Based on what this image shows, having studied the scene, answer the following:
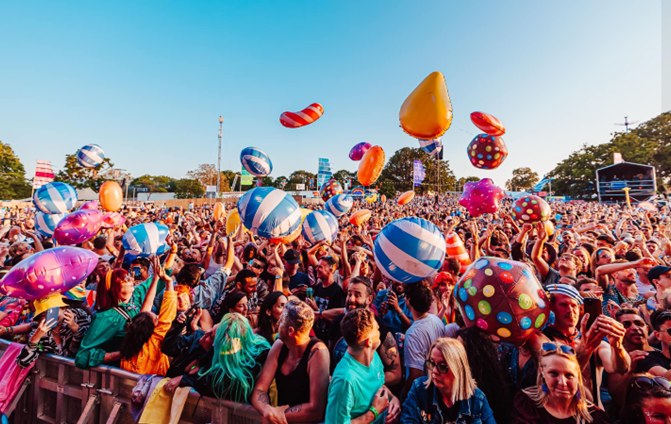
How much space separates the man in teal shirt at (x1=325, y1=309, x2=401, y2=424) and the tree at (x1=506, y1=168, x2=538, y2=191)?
90154 mm

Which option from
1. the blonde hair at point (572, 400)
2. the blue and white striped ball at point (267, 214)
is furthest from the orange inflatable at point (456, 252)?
the blonde hair at point (572, 400)

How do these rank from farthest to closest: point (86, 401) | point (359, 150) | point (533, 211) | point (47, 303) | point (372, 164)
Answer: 1. point (359, 150)
2. point (372, 164)
3. point (533, 211)
4. point (47, 303)
5. point (86, 401)

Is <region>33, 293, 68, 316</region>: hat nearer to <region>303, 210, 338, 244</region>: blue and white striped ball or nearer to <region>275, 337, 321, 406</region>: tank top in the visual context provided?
<region>275, 337, 321, 406</region>: tank top

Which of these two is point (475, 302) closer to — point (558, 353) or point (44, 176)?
point (558, 353)

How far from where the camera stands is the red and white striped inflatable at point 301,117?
25.2 ft

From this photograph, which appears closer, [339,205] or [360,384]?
[360,384]

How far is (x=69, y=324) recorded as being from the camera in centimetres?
275

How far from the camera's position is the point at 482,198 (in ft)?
23.4

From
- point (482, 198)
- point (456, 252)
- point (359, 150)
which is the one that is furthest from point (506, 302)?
point (359, 150)

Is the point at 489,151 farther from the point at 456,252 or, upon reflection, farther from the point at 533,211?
the point at 456,252

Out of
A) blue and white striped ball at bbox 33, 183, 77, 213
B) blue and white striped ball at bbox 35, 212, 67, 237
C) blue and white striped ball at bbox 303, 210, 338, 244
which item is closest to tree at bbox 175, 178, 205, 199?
blue and white striped ball at bbox 35, 212, 67, 237

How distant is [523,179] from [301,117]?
8998 centimetres

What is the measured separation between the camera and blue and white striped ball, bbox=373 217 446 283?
10.5 ft

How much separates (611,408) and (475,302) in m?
1.01
